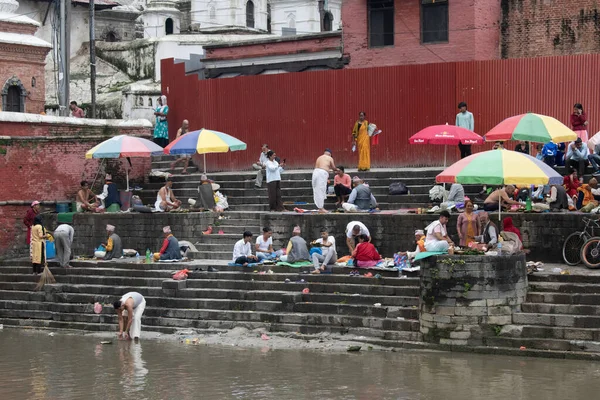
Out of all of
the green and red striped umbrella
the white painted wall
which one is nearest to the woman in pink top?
→ the green and red striped umbrella

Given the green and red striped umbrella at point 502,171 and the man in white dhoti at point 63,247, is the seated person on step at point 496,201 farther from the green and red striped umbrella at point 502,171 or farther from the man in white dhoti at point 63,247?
the man in white dhoti at point 63,247

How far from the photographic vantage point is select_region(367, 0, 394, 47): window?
1091 inches

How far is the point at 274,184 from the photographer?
2273 cm

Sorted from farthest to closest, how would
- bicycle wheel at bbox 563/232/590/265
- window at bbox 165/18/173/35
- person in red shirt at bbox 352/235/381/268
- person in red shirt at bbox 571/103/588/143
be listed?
window at bbox 165/18/173/35 < person in red shirt at bbox 571/103/588/143 < person in red shirt at bbox 352/235/381/268 < bicycle wheel at bbox 563/232/590/265

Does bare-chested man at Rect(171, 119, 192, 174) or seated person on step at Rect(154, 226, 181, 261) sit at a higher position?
bare-chested man at Rect(171, 119, 192, 174)

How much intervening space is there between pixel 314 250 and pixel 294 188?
4352 millimetres

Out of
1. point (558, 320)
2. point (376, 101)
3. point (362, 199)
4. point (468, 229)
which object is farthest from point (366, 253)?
point (376, 101)

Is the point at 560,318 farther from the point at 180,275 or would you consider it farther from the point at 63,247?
the point at 63,247

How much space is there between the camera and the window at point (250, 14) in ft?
152

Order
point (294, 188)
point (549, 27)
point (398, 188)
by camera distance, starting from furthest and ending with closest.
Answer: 1. point (549, 27)
2. point (294, 188)
3. point (398, 188)

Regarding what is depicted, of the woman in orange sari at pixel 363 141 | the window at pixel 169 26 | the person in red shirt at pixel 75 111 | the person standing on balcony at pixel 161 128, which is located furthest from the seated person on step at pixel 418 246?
the window at pixel 169 26

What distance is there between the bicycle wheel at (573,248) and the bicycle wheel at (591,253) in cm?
23

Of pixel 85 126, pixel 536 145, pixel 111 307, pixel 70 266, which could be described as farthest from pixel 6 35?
pixel 536 145

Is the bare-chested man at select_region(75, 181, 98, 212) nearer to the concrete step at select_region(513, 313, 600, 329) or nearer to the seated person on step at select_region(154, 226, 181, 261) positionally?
the seated person on step at select_region(154, 226, 181, 261)
